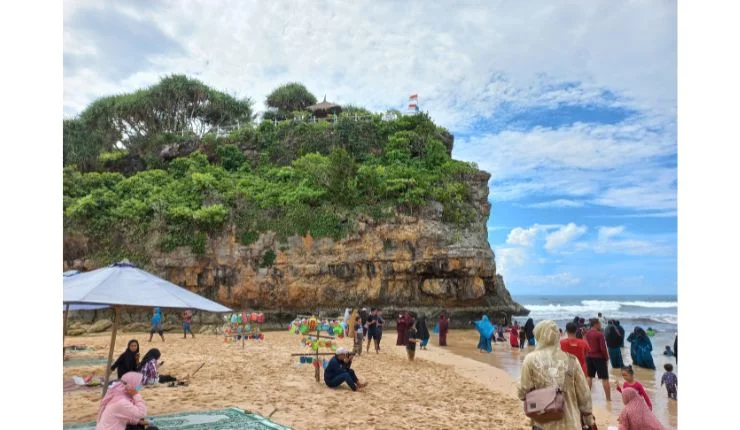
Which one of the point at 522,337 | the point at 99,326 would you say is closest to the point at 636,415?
the point at 522,337

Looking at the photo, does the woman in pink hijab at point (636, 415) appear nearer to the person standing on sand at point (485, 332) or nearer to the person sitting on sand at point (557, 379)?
the person sitting on sand at point (557, 379)

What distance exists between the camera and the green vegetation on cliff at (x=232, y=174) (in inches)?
1003

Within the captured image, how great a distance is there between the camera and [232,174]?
30.6 m

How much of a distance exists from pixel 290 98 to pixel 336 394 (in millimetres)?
39393

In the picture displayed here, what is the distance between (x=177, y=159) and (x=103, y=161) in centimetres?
620

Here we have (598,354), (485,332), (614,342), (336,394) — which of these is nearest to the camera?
(336,394)

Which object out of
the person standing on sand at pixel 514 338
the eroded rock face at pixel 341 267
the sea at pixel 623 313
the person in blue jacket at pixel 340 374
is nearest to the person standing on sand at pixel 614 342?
the person in blue jacket at pixel 340 374

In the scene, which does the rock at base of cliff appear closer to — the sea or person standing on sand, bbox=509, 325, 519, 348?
person standing on sand, bbox=509, 325, 519, 348

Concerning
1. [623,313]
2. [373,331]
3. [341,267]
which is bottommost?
[623,313]

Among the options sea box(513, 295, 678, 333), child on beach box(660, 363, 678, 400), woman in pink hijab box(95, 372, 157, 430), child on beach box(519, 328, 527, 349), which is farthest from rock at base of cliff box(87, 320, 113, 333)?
sea box(513, 295, 678, 333)

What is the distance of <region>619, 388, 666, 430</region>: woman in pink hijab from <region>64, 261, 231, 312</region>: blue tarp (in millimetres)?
5168

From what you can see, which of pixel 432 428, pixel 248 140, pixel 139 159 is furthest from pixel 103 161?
pixel 432 428

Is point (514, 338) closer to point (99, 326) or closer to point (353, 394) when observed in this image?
point (353, 394)
